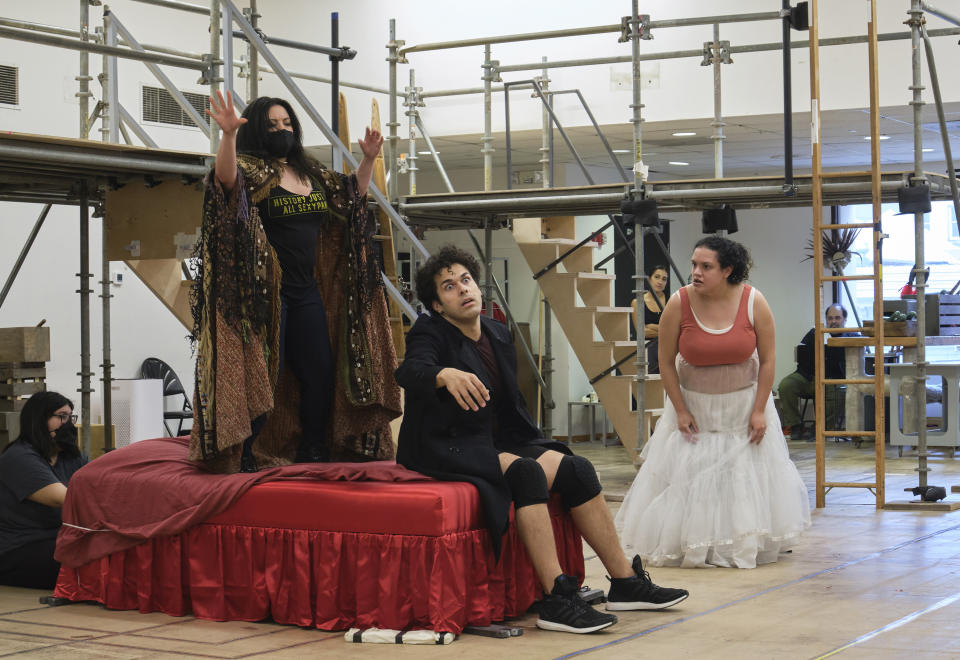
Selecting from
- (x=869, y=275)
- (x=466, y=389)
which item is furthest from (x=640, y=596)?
(x=869, y=275)

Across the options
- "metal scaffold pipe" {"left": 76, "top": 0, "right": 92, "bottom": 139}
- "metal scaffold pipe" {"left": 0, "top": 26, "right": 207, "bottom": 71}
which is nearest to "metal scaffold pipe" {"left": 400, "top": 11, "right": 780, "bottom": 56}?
"metal scaffold pipe" {"left": 76, "top": 0, "right": 92, "bottom": 139}

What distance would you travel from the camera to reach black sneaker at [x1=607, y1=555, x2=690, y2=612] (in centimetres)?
432

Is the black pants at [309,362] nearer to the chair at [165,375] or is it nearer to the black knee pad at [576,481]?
the black knee pad at [576,481]

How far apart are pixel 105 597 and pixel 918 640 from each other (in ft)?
9.15

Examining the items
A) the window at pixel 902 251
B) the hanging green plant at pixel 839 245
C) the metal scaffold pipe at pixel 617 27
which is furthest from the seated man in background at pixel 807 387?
the metal scaffold pipe at pixel 617 27

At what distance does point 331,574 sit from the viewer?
4.16m

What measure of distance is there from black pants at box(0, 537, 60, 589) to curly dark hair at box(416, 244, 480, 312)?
1813 millimetres

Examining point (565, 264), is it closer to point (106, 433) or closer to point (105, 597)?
point (106, 433)

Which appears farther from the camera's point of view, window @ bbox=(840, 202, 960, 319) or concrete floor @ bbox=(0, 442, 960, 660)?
window @ bbox=(840, 202, 960, 319)

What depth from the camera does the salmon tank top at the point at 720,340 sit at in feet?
17.9

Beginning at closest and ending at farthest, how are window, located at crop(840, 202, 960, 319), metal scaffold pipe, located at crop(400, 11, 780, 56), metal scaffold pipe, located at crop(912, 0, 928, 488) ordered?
metal scaffold pipe, located at crop(912, 0, 928, 488)
metal scaffold pipe, located at crop(400, 11, 780, 56)
window, located at crop(840, 202, 960, 319)

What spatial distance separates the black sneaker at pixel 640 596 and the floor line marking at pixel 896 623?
2.12 ft

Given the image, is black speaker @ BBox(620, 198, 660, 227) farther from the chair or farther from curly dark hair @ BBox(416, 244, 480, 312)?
the chair

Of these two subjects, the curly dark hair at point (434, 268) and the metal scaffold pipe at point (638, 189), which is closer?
the curly dark hair at point (434, 268)
